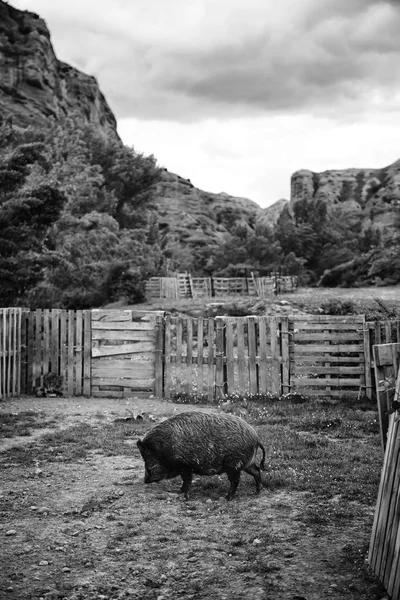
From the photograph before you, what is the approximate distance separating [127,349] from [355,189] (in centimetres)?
13699

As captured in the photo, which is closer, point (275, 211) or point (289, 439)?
point (289, 439)

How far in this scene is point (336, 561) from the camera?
5574mm

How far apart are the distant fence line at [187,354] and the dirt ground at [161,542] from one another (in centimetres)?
601

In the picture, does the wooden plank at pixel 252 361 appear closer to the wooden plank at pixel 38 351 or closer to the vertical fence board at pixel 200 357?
the vertical fence board at pixel 200 357

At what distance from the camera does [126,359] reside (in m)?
15.4

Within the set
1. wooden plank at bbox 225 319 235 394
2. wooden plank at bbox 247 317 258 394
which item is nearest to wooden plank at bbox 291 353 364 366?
wooden plank at bbox 247 317 258 394

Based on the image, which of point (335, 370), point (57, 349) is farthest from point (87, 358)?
point (335, 370)

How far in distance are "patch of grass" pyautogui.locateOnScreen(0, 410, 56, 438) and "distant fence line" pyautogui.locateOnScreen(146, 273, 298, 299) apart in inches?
1120

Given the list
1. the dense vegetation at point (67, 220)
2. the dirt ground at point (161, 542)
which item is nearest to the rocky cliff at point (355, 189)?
the dense vegetation at point (67, 220)

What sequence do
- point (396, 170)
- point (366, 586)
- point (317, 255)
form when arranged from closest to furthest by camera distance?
point (366, 586), point (317, 255), point (396, 170)

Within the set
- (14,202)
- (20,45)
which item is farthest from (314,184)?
(14,202)

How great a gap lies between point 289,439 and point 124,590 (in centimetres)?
540

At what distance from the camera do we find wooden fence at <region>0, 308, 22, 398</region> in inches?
596

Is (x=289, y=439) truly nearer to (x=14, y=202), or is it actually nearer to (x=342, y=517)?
(x=342, y=517)
